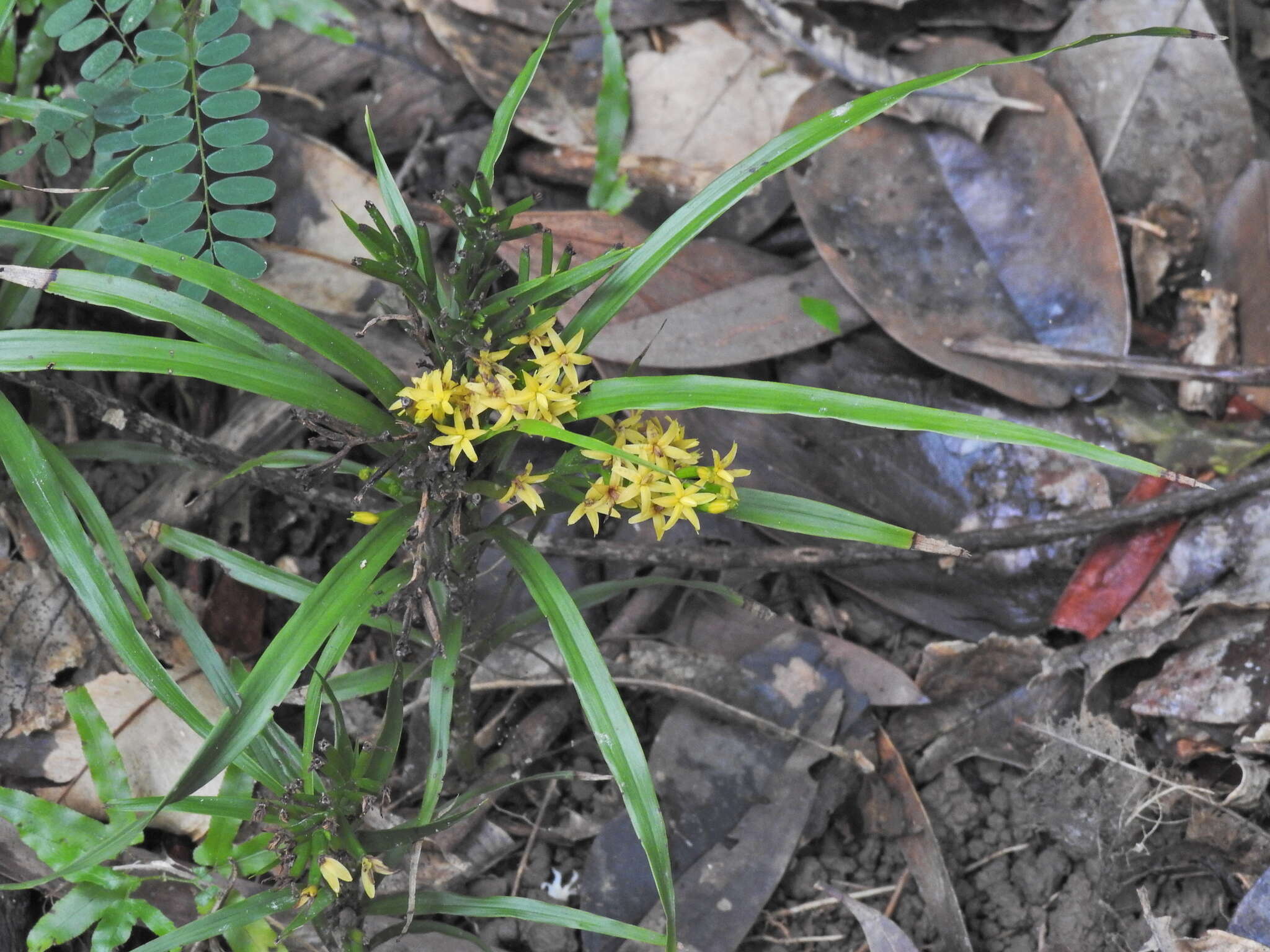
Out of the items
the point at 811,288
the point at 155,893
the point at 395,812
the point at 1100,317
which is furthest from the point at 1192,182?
the point at 155,893

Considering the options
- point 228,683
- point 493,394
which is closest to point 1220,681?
point 493,394

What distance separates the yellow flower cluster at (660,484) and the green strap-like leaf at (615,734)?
17 centimetres

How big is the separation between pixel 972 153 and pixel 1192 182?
2.23 ft

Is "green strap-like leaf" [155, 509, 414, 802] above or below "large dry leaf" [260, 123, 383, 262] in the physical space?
below

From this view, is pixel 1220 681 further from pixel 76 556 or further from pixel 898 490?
pixel 76 556

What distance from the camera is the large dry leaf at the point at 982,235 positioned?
2.84 m

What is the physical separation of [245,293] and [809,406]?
878mm

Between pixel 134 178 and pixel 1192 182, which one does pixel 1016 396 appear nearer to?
pixel 1192 182

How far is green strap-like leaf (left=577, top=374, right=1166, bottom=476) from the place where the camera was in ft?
4.94

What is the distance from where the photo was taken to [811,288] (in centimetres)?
294

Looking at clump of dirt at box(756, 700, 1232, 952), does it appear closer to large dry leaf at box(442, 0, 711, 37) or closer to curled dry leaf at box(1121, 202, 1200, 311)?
curled dry leaf at box(1121, 202, 1200, 311)

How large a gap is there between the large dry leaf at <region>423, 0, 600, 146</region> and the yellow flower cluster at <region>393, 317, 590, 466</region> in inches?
68.8

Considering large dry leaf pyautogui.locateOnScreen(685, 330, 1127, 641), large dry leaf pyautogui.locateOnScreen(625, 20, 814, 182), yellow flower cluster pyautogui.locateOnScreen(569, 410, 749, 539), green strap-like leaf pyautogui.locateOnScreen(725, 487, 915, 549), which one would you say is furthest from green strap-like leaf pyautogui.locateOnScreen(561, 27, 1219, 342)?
large dry leaf pyautogui.locateOnScreen(625, 20, 814, 182)

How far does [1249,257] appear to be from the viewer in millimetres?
2943
